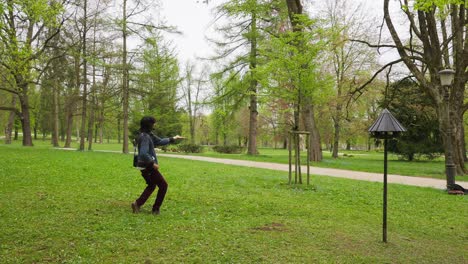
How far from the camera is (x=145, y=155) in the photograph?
577cm

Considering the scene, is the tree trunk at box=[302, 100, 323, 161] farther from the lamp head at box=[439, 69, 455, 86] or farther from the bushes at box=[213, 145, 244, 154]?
the bushes at box=[213, 145, 244, 154]

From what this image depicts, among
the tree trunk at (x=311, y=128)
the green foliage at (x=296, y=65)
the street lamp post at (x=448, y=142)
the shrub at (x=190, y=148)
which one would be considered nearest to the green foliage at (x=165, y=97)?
the shrub at (x=190, y=148)

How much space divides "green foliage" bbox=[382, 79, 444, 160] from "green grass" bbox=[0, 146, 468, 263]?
1803 cm

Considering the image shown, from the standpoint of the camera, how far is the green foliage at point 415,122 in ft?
84.1

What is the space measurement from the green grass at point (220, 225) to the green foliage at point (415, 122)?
18.0 metres

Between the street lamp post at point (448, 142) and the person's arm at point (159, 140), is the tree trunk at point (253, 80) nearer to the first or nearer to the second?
the street lamp post at point (448, 142)

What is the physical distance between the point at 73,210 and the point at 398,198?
7811mm

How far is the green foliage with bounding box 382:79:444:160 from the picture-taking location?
25.6 m

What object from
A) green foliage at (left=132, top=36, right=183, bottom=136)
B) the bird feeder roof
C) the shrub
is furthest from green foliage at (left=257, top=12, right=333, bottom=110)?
green foliage at (left=132, top=36, right=183, bottom=136)

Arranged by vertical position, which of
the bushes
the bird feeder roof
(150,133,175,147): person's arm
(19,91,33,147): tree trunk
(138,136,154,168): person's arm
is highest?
(19,91,33,147): tree trunk

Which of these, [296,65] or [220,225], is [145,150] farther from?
[296,65]

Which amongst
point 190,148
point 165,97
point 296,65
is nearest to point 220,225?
point 296,65

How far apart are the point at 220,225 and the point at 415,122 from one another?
2606cm

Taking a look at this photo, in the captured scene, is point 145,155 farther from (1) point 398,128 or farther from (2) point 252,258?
(1) point 398,128
